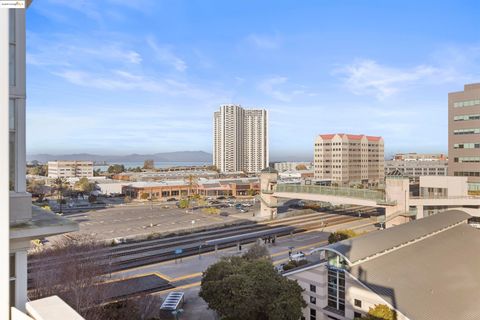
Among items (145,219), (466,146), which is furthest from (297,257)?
(145,219)

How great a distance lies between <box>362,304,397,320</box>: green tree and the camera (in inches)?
699

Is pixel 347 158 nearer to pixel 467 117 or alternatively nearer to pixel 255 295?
pixel 467 117

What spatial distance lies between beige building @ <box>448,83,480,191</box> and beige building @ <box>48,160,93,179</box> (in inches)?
5377

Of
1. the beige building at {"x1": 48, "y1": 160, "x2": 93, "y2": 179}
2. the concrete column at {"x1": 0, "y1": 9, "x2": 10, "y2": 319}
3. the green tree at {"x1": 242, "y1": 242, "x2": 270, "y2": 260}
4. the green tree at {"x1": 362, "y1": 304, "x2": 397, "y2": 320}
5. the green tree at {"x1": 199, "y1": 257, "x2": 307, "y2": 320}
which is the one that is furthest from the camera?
the beige building at {"x1": 48, "y1": 160, "x2": 93, "y2": 179}

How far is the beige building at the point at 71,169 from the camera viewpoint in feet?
490

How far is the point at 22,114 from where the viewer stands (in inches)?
224

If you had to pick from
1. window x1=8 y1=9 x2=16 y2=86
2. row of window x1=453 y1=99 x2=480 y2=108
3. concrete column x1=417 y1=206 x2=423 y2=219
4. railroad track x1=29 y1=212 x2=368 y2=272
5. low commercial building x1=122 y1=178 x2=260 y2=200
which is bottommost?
railroad track x1=29 y1=212 x2=368 y2=272

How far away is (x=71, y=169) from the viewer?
150750mm

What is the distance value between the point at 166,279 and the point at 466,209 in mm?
36596

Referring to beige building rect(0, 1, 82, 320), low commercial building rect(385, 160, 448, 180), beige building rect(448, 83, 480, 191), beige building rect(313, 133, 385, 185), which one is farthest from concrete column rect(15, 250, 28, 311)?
low commercial building rect(385, 160, 448, 180)

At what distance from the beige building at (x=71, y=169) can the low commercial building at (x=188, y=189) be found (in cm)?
6446

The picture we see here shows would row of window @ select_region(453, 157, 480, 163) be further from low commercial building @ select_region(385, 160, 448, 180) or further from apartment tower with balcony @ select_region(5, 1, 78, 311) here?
low commercial building @ select_region(385, 160, 448, 180)

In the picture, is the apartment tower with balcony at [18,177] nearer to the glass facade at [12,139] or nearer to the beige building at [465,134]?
the glass facade at [12,139]

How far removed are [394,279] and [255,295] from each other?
26.3 feet
